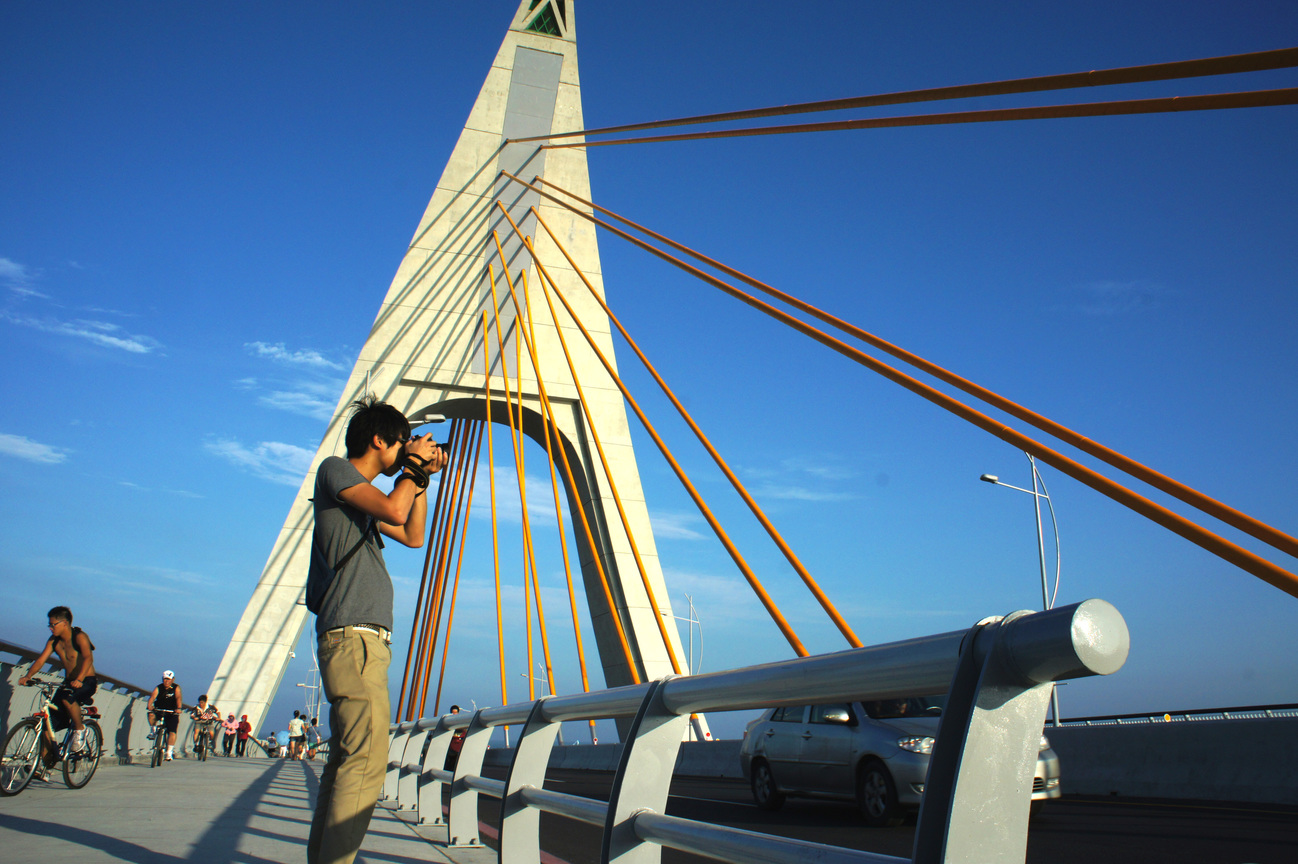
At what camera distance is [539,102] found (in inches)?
670

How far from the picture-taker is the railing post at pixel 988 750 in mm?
1272

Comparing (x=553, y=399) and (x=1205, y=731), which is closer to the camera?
(x=1205, y=731)

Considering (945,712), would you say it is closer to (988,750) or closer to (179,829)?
(988,750)

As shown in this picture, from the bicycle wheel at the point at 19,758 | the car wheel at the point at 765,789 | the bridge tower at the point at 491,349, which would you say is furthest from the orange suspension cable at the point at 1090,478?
the bridge tower at the point at 491,349

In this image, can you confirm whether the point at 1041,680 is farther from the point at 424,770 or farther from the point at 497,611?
the point at 497,611

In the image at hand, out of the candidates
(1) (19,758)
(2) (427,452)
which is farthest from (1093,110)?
(1) (19,758)

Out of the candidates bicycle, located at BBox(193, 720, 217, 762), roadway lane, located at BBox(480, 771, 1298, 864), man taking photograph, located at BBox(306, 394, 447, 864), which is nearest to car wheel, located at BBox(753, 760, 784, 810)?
roadway lane, located at BBox(480, 771, 1298, 864)

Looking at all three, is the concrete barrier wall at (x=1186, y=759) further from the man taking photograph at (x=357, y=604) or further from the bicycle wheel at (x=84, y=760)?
the bicycle wheel at (x=84, y=760)

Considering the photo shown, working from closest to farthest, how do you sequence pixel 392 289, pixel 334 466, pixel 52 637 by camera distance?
pixel 334 466 < pixel 52 637 < pixel 392 289

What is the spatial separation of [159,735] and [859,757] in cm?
1101

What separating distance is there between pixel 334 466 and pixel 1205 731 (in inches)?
417

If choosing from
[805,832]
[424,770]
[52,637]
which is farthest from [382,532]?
[52,637]

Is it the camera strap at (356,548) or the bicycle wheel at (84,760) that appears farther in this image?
the bicycle wheel at (84,760)

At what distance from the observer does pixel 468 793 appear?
505cm
